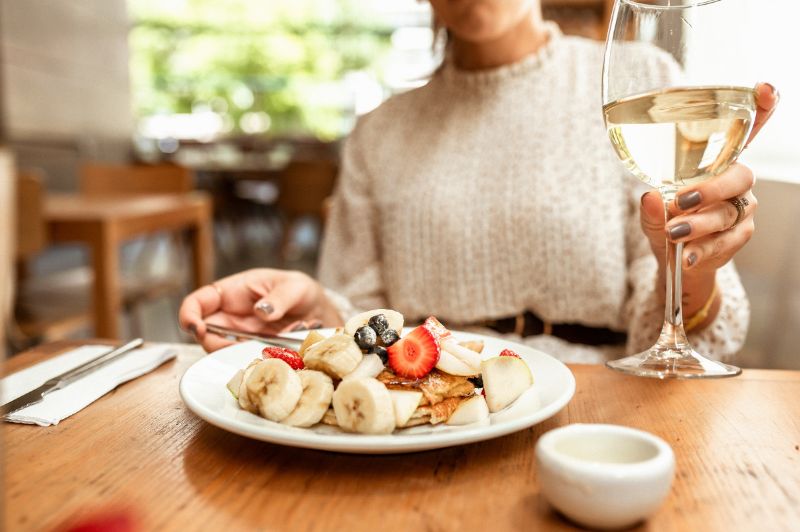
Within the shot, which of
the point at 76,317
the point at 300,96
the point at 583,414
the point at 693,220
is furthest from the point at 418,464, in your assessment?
the point at 300,96

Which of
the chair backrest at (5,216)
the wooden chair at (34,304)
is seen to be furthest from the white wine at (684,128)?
the wooden chair at (34,304)

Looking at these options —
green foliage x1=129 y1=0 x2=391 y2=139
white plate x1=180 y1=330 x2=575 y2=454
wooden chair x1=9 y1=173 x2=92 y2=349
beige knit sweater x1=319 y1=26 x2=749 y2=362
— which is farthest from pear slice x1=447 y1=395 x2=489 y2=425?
green foliage x1=129 y1=0 x2=391 y2=139

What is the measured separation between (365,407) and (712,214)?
436 mm

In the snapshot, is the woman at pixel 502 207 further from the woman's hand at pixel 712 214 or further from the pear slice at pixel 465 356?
the pear slice at pixel 465 356

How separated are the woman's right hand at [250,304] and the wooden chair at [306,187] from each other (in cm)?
524

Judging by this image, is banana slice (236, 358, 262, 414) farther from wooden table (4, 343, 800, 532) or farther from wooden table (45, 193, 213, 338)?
wooden table (45, 193, 213, 338)

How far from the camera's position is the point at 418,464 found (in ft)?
1.79

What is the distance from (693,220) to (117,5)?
772cm

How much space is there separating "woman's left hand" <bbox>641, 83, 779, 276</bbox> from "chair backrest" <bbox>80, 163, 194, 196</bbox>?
134 inches

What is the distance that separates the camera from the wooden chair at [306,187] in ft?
20.6

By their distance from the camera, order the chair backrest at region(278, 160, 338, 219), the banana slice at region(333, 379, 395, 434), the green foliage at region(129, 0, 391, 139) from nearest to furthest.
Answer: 1. the banana slice at region(333, 379, 395, 434)
2. the chair backrest at region(278, 160, 338, 219)
3. the green foliage at region(129, 0, 391, 139)

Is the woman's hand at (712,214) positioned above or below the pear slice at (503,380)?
above

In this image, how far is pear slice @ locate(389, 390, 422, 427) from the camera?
21.9 inches

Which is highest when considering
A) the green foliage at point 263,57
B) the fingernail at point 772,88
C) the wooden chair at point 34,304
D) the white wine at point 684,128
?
the green foliage at point 263,57
